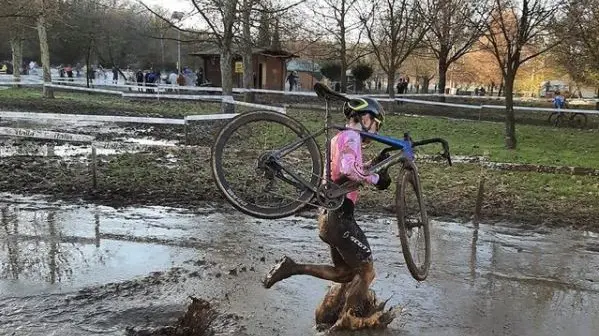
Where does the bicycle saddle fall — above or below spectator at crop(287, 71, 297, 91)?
below

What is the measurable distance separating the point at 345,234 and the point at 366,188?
6.04 metres

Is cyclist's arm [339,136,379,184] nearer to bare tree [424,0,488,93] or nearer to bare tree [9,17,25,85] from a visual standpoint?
bare tree [424,0,488,93]

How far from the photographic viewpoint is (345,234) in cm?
485

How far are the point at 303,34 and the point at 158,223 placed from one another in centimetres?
2898

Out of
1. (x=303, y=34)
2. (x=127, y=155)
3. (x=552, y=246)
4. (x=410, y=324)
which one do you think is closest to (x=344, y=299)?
(x=410, y=324)

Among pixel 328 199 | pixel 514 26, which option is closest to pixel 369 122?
pixel 328 199

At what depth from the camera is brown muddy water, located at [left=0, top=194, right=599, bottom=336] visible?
5.49m

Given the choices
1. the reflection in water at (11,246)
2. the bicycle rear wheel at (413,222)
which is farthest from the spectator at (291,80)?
the bicycle rear wheel at (413,222)

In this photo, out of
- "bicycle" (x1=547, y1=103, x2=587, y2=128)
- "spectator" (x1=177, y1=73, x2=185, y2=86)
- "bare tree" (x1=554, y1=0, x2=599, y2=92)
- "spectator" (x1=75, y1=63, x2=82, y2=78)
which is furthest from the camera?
"spectator" (x1=75, y1=63, x2=82, y2=78)

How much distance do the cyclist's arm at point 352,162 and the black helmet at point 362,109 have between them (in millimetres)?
208

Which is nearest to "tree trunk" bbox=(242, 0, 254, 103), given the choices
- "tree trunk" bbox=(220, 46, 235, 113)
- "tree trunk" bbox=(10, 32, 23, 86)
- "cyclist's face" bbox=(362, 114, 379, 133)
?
"tree trunk" bbox=(220, 46, 235, 113)

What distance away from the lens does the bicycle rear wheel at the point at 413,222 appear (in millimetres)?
4766

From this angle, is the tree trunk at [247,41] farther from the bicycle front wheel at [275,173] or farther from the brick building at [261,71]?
the bicycle front wheel at [275,173]

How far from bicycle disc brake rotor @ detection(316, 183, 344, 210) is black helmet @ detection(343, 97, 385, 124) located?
0.57 meters
